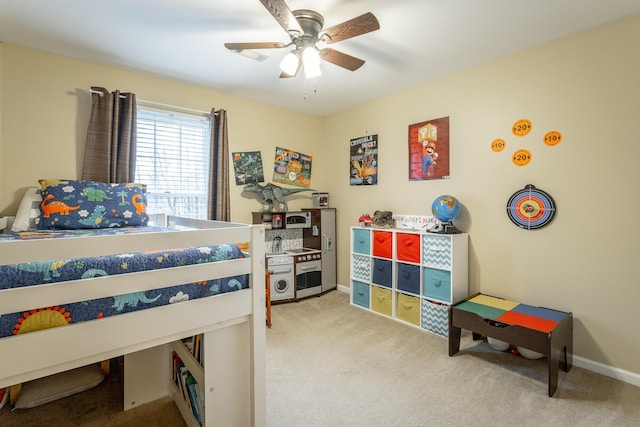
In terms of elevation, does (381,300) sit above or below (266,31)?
below

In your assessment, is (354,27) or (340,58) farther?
(340,58)

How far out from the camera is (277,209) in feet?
12.6

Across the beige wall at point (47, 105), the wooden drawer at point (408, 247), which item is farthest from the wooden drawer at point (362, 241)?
the beige wall at point (47, 105)

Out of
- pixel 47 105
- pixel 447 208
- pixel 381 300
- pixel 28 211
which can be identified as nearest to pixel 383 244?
pixel 381 300

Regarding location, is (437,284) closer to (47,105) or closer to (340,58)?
(340,58)

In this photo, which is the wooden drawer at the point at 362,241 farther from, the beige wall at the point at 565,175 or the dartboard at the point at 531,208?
the dartboard at the point at 531,208

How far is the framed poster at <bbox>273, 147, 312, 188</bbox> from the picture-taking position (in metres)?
3.84

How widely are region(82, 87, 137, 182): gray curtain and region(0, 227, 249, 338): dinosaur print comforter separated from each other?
1.74 m

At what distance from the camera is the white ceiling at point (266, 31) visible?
1870 mm

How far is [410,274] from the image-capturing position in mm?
2895

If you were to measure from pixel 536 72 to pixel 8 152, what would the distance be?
13.8ft

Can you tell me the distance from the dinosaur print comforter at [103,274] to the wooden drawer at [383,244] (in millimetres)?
1982

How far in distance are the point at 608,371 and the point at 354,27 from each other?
9.26ft

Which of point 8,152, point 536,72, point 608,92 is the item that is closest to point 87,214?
point 8,152
